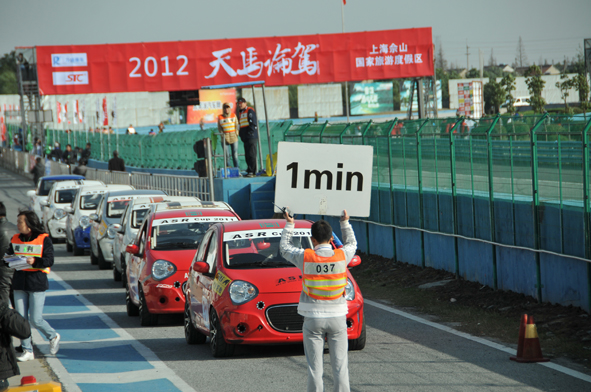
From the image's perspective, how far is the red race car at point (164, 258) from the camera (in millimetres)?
11023

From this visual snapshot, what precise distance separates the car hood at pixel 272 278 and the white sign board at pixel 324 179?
74 centimetres

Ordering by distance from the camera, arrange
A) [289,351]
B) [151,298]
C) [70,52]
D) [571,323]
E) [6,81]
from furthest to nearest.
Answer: [6,81]
[70,52]
[151,298]
[571,323]
[289,351]

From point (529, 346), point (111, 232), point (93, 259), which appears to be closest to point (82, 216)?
point (93, 259)

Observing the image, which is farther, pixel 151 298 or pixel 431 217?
pixel 431 217

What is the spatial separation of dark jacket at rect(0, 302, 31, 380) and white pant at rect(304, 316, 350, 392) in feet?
6.90

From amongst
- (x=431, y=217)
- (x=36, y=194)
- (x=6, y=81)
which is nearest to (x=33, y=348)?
(x=431, y=217)

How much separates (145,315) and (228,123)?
12.3m

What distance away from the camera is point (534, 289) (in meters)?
11.6

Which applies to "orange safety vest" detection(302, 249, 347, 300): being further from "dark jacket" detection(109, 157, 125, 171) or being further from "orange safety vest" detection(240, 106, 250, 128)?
"dark jacket" detection(109, 157, 125, 171)

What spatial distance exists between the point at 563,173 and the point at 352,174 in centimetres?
383

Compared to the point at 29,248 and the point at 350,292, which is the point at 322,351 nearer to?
the point at 350,292

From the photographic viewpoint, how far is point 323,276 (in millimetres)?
6512

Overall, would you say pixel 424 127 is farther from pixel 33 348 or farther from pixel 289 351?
pixel 33 348

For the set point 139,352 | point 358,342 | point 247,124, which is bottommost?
point 139,352
